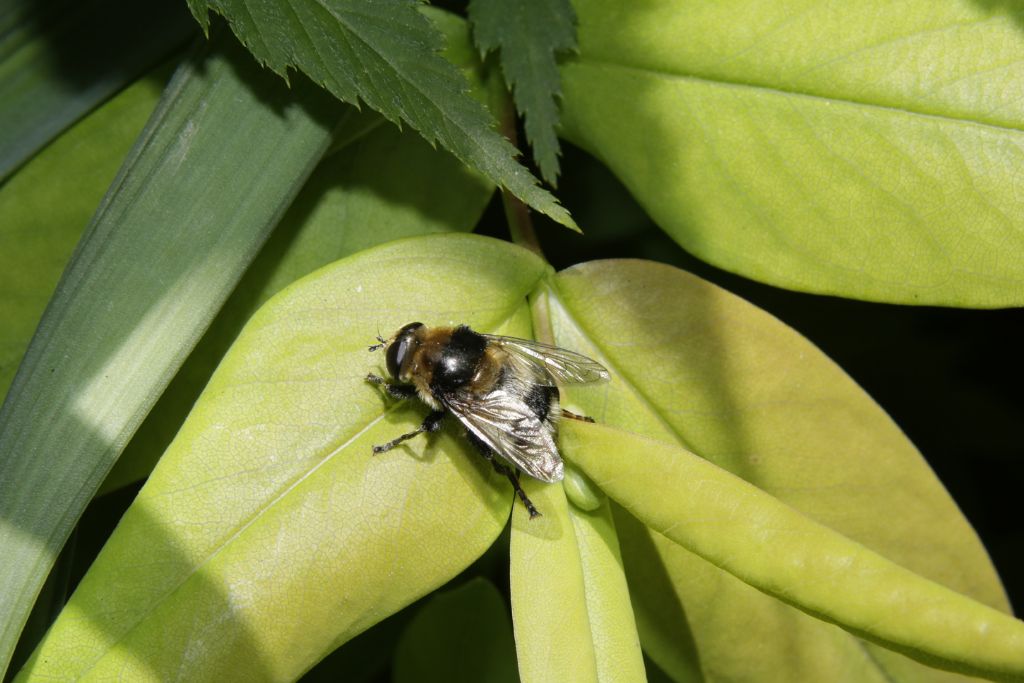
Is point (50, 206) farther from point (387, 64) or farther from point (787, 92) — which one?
point (787, 92)

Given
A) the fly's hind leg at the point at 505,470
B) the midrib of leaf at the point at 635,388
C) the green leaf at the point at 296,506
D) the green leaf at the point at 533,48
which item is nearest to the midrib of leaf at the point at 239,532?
the green leaf at the point at 296,506

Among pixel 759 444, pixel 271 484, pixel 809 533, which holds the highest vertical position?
pixel 271 484

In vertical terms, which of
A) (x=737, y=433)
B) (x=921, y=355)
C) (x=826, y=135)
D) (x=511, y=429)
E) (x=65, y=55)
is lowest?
(x=921, y=355)

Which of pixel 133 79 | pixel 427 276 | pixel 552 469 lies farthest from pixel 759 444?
pixel 133 79

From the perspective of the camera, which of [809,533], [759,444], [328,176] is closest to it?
[809,533]

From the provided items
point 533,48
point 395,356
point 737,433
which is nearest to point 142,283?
Answer: point 395,356

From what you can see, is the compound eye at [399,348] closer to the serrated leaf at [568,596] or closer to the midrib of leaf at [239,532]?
the midrib of leaf at [239,532]

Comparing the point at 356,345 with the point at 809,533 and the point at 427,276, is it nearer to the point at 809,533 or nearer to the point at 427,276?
the point at 427,276
